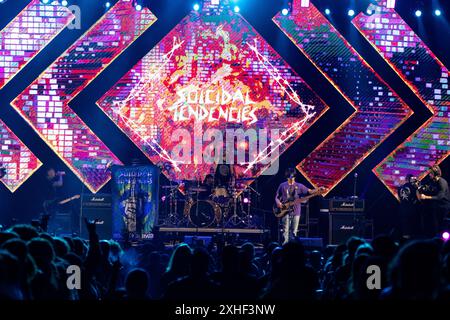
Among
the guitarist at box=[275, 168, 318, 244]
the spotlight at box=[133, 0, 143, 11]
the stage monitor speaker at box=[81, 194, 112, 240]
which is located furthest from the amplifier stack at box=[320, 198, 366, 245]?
the spotlight at box=[133, 0, 143, 11]

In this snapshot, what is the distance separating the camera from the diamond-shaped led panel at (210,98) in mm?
16578

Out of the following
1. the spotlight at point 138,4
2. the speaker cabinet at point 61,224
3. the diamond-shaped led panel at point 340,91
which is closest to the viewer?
Result: the speaker cabinet at point 61,224

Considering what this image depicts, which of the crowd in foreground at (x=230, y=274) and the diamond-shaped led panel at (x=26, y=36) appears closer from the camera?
the crowd in foreground at (x=230, y=274)

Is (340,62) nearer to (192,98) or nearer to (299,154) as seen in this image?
(299,154)

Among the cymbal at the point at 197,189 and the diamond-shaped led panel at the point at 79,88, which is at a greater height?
the diamond-shaped led panel at the point at 79,88

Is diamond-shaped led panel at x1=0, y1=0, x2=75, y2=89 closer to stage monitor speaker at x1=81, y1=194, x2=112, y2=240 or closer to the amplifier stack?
stage monitor speaker at x1=81, y1=194, x2=112, y2=240

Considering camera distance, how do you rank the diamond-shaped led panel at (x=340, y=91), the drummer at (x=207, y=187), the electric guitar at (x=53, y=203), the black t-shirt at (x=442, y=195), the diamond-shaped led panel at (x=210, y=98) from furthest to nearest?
the diamond-shaped led panel at (x=340, y=91) < the diamond-shaped led panel at (x=210, y=98) < the electric guitar at (x=53, y=203) < the drummer at (x=207, y=187) < the black t-shirt at (x=442, y=195)

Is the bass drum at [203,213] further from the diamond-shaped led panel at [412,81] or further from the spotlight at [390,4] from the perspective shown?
the spotlight at [390,4]

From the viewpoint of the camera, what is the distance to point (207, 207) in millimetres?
15141

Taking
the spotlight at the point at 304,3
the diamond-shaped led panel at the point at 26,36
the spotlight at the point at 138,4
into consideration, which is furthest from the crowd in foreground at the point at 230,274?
the diamond-shaped led panel at the point at 26,36

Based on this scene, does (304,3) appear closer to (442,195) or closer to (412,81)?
(412,81)

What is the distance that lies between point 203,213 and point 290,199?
1.78 m

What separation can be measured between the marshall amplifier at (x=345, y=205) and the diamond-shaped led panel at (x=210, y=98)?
199 centimetres
